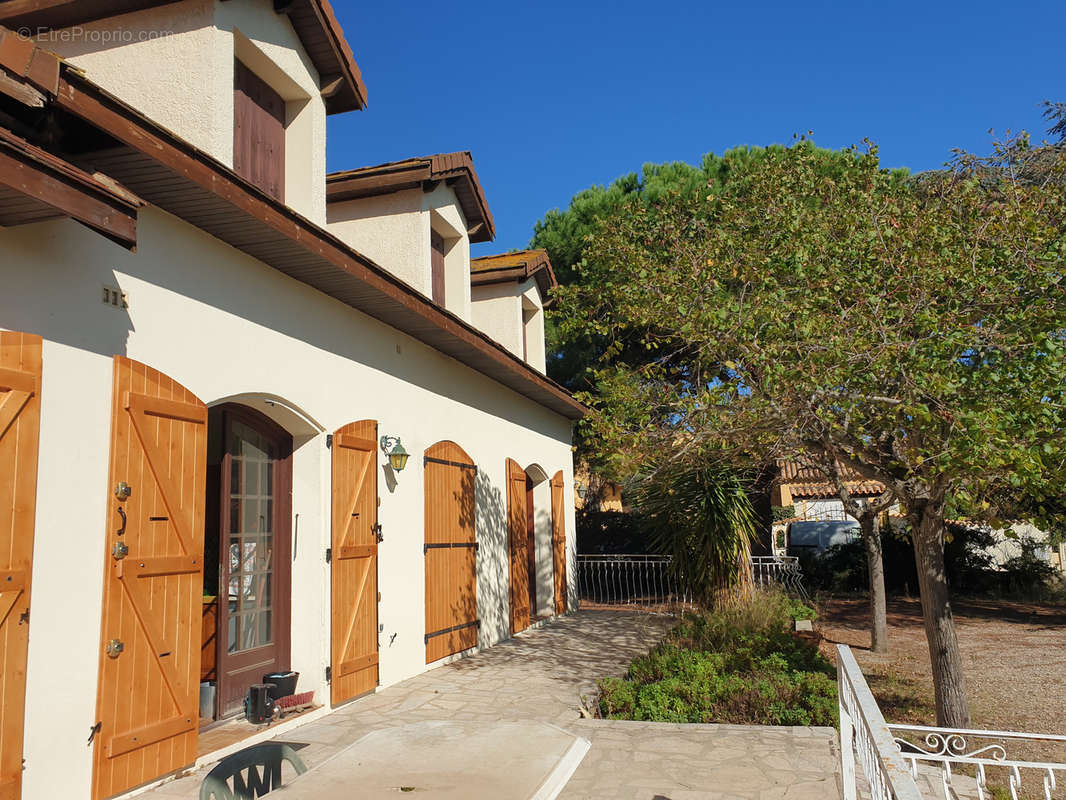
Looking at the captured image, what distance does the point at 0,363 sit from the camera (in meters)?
3.67

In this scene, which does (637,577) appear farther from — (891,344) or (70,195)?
(70,195)

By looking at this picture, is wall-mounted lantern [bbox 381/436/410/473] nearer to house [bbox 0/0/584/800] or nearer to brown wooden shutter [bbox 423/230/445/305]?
house [bbox 0/0/584/800]

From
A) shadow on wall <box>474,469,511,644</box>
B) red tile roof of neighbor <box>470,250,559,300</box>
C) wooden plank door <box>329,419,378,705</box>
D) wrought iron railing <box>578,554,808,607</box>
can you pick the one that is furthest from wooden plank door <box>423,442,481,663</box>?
wrought iron railing <box>578,554,808,607</box>

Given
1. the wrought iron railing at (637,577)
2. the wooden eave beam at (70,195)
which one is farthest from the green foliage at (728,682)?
the wooden eave beam at (70,195)

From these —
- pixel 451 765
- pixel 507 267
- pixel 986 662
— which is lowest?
pixel 986 662

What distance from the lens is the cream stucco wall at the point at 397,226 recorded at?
9.20m

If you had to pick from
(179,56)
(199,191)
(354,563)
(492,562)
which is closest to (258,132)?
(179,56)

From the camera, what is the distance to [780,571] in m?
15.1

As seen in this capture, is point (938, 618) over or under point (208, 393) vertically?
under

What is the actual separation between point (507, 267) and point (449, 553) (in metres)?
5.69

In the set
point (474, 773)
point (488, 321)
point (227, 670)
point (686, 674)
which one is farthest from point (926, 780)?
point (488, 321)

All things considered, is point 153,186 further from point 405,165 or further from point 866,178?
point 866,178

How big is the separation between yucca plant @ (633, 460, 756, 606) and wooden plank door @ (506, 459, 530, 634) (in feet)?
6.52

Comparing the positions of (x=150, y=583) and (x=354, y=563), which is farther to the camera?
(x=354, y=563)
